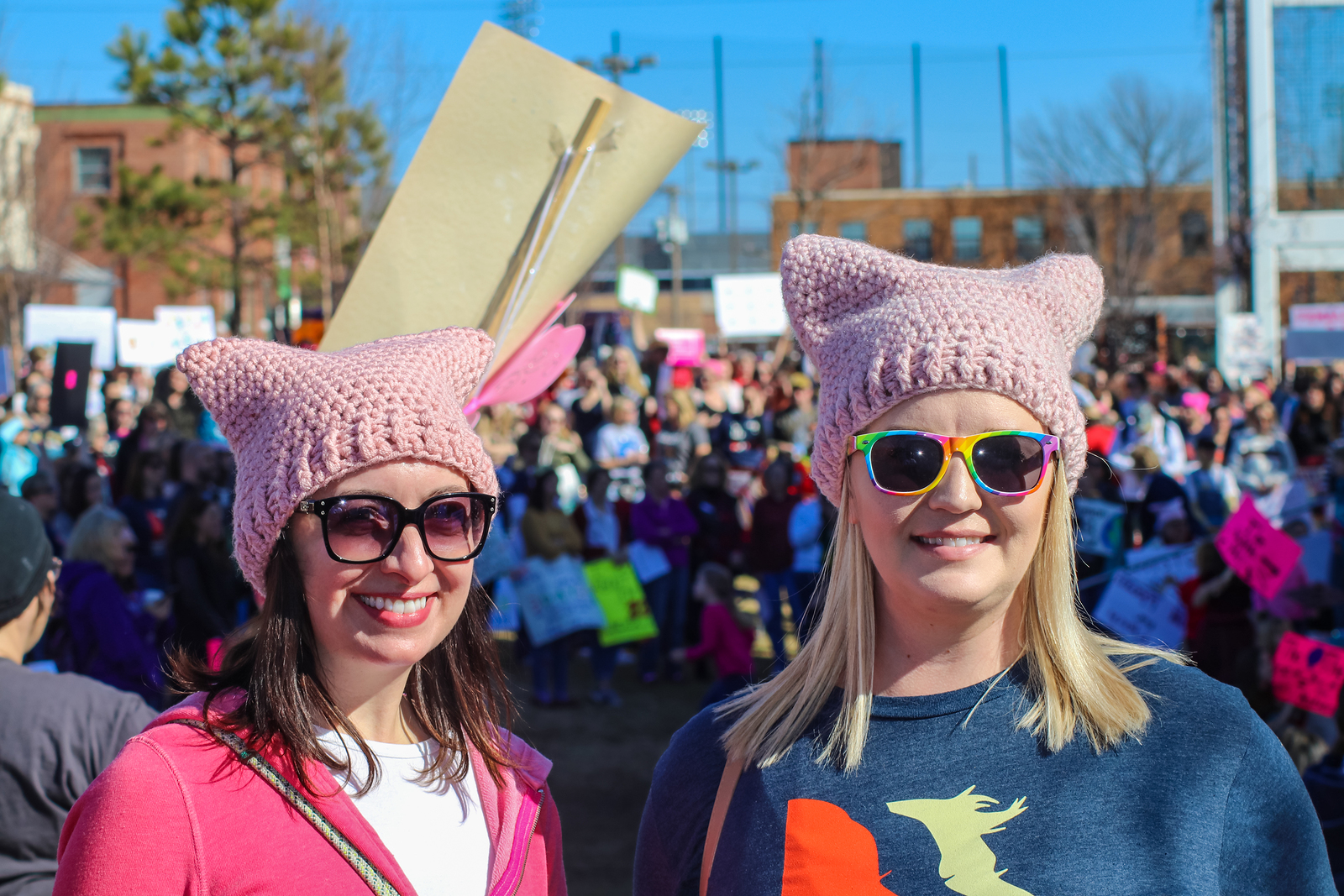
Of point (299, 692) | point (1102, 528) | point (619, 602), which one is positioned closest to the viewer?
point (299, 692)

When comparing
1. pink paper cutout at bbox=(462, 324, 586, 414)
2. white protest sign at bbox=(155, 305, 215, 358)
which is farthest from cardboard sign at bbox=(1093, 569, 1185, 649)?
white protest sign at bbox=(155, 305, 215, 358)

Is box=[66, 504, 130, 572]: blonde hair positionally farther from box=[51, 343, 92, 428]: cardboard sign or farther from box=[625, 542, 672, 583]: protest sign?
box=[51, 343, 92, 428]: cardboard sign

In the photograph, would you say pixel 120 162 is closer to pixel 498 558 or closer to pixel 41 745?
pixel 498 558

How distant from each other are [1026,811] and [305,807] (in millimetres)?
1031

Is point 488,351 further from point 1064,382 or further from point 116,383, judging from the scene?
point 116,383

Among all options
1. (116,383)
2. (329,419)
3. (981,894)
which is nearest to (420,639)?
(329,419)

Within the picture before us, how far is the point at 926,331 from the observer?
1.73 m

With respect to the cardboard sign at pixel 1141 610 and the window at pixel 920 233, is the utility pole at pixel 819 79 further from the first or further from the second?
the cardboard sign at pixel 1141 610

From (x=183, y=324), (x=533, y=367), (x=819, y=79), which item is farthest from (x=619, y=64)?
(x=533, y=367)

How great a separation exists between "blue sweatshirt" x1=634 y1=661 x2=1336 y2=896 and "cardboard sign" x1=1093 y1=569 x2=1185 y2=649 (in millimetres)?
4720

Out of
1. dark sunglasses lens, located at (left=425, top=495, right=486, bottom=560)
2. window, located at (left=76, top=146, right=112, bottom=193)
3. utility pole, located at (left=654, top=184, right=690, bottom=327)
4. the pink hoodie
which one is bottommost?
the pink hoodie

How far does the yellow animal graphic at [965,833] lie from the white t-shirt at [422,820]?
0.67 metres

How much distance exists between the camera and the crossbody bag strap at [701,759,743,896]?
1.78 meters

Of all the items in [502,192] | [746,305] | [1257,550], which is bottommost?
[1257,550]
